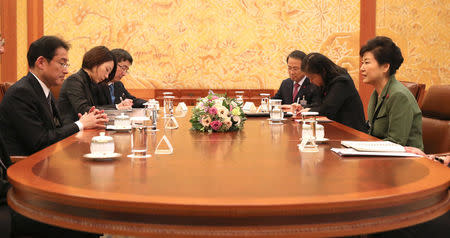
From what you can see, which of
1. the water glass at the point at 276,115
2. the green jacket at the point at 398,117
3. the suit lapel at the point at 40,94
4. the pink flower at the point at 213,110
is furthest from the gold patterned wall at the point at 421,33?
the suit lapel at the point at 40,94

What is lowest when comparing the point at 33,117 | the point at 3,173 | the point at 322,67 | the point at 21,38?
the point at 3,173

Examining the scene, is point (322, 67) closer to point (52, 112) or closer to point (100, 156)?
point (52, 112)

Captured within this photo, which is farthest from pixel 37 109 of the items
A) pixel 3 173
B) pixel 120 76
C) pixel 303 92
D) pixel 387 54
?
pixel 303 92

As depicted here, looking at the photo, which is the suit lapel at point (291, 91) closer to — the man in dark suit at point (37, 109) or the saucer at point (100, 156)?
the man in dark suit at point (37, 109)

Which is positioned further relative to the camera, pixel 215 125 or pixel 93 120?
pixel 93 120

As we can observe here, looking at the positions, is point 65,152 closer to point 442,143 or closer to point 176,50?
point 442,143

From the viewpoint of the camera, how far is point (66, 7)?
27.4 feet

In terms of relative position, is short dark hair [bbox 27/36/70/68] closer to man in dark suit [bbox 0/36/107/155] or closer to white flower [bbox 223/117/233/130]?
man in dark suit [bbox 0/36/107/155]

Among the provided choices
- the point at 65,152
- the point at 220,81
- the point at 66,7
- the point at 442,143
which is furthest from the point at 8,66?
the point at 442,143

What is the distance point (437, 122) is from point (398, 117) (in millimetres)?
665

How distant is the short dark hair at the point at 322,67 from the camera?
4723mm

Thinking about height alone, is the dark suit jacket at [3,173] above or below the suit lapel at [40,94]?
below

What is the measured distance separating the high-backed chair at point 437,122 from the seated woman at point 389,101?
0.44m

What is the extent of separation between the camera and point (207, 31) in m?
8.38
